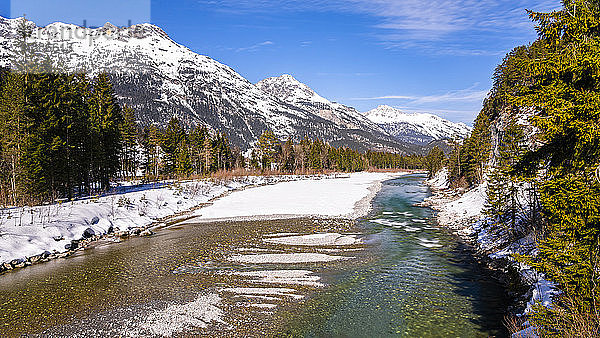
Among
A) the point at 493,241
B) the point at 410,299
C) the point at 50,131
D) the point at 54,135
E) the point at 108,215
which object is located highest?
the point at 50,131

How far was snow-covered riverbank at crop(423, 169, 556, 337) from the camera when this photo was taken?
39.6 ft

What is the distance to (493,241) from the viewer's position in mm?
20344

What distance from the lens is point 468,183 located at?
51.2 m

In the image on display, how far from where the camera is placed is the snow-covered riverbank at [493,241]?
39.6ft

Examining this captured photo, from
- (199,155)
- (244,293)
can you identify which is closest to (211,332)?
(244,293)

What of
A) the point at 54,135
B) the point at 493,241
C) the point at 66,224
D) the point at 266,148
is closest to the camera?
the point at 493,241

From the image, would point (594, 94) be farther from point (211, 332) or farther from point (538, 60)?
point (211, 332)

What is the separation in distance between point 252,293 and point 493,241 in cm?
1468

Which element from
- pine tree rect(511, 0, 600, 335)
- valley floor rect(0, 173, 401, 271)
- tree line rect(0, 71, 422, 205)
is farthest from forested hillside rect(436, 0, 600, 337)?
tree line rect(0, 71, 422, 205)

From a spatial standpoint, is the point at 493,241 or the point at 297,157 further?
the point at 297,157

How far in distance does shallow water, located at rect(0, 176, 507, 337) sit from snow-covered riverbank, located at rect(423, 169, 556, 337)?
1.27 meters

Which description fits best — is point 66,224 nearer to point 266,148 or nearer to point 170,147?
point 170,147

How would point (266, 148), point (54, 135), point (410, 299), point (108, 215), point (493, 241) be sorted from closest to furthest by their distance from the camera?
1. point (410, 299)
2. point (493, 241)
3. point (108, 215)
4. point (54, 135)
5. point (266, 148)


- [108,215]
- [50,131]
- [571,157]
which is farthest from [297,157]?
[571,157]
